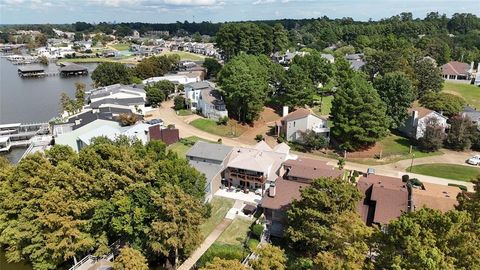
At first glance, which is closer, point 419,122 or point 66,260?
point 66,260

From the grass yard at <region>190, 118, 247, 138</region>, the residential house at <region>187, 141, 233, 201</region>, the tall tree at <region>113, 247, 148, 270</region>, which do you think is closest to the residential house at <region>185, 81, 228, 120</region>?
the grass yard at <region>190, 118, 247, 138</region>

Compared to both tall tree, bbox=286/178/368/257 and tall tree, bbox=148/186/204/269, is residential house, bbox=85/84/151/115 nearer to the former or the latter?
tall tree, bbox=148/186/204/269

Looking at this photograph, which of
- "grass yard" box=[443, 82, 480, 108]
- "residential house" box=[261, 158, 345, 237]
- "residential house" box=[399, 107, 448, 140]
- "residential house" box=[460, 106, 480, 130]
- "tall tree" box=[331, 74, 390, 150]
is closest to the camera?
"residential house" box=[261, 158, 345, 237]

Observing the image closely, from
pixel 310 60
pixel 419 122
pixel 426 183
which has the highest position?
pixel 310 60

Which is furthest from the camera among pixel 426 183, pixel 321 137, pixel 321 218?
pixel 321 137

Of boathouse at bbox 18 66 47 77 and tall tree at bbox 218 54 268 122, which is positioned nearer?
tall tree at bbox 218 54 268 122

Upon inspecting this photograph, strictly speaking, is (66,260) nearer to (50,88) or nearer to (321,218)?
(321,218)

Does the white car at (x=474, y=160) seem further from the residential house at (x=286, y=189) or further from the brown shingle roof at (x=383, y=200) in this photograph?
the residential house at (x=286, y=189)

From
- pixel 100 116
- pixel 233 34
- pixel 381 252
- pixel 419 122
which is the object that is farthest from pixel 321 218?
pixel 233 34
